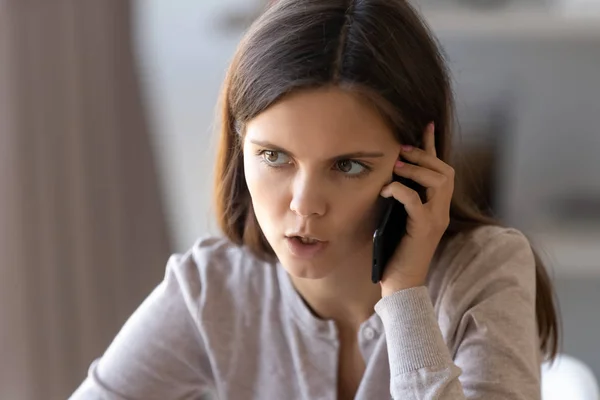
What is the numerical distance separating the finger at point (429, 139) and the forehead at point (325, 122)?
8cm

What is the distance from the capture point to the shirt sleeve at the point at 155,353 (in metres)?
1.05

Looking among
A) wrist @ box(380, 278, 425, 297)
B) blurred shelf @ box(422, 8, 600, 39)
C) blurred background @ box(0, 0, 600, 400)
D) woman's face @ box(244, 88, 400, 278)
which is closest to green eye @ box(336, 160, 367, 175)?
woman's face @ box(244, 88, 400, 278)

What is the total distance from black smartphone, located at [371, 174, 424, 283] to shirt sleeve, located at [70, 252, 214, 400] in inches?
9.4

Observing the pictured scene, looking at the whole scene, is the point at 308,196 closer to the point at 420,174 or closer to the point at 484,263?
the point at 420,174

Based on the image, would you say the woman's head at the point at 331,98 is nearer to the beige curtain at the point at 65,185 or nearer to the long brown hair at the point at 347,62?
the long brown hair at the point at 347,62

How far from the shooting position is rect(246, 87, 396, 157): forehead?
2.73ft

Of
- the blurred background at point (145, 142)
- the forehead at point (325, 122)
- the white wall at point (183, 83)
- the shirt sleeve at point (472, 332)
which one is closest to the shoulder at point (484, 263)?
the shirt sleeve at point (472, 332)

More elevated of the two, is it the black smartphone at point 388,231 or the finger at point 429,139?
the finger at point 429,139

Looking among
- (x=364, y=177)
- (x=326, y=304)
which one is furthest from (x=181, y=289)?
(x=364, y=177)

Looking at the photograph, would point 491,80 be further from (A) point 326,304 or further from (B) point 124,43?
(A) point 326,304

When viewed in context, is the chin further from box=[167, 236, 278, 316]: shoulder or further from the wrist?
box=[167, 236, 278, 316]: shoulder

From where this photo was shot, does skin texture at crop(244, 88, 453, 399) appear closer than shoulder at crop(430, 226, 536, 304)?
Yes

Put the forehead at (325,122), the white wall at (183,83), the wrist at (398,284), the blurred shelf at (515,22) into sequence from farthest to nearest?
the white wall at (183,83), the blurred shelf at (515,22), the wrist at (398,284), the forehead at (325,122)

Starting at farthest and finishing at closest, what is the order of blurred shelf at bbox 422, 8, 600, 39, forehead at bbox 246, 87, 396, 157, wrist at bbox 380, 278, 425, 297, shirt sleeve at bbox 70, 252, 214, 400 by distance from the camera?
blurred shelf at bbox 422, 8, 600, 39
shirt sleeve at bbox 70, 252, 214, 400
wrist at bbox 380, 278, 425, 297
forehead at bbox 246, 87, 396, 157
